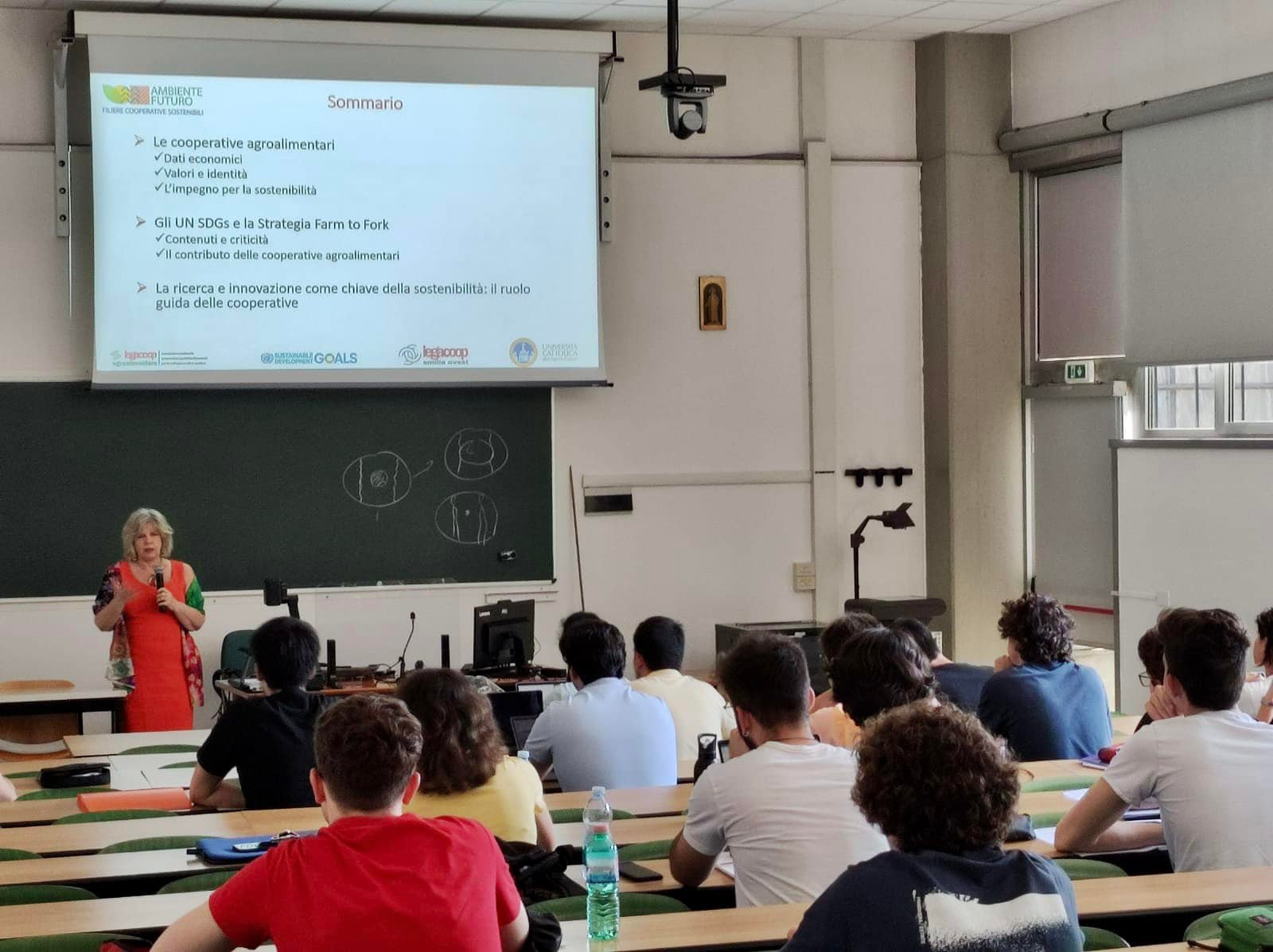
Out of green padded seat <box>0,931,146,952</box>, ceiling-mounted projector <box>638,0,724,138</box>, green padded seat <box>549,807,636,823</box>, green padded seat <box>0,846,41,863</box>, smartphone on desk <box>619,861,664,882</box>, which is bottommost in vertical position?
green padded seat <box>549,807,636,823</box>

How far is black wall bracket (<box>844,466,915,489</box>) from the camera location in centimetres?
909

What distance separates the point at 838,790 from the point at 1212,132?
5.49 m

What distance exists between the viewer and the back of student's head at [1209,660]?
346cm

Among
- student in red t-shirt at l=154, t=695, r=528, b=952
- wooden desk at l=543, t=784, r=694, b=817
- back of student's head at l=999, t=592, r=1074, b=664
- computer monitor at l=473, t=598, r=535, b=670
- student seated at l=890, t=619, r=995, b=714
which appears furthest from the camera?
computer monitor at l=473, t=598, r=535, b=670

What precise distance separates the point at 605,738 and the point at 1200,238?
4.50 m

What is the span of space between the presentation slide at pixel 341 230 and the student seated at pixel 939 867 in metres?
6.07

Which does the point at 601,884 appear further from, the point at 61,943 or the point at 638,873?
the point at 61,943

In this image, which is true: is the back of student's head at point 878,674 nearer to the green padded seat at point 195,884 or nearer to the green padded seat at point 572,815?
the green padded seat at point 572,815

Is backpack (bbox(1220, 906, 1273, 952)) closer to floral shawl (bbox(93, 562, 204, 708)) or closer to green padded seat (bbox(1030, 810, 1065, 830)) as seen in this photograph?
green padded seat (bbox(1030, 810, 1065, 830))

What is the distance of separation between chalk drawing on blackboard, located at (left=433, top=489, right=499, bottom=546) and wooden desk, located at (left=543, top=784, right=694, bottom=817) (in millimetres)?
3795

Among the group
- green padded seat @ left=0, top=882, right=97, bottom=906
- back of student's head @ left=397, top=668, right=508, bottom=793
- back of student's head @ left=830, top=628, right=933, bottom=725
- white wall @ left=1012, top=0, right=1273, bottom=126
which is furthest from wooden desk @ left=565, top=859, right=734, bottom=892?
white wall @ left=1012, top=0, right=1273, bottom=126

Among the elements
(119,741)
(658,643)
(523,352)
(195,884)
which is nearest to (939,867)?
(195,884)

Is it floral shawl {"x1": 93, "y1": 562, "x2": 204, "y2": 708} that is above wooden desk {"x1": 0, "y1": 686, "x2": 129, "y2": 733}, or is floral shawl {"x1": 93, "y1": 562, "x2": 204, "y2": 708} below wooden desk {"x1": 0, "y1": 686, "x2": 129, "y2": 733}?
above

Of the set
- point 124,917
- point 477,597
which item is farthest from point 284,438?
point 124,917
